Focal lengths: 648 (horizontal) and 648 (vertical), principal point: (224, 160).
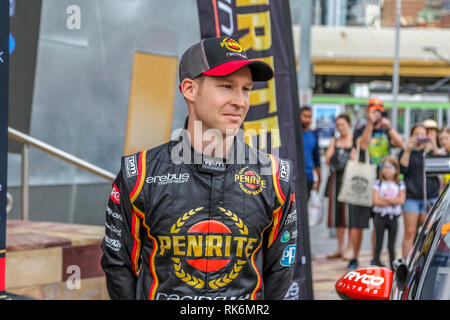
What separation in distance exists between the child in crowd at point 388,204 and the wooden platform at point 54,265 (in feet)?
13.4

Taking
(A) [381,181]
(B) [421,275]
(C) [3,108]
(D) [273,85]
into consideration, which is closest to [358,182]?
(A) [381,181]

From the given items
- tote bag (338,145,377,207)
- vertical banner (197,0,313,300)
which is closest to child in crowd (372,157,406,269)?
tote bag (338,145,377,207)

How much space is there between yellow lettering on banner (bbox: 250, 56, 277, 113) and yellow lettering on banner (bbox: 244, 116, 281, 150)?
0.28ft

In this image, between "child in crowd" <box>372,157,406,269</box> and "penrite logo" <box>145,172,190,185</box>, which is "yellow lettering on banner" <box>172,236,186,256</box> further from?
"child in crowd" <box>372,157,406,269</box>

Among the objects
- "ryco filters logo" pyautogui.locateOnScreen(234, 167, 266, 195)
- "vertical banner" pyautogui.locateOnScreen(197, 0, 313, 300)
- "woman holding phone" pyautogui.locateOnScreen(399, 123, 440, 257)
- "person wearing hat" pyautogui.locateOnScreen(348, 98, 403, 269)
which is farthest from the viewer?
"person wearing hat" pyautogui.locateOnScreen(348, 98, 403, 269)

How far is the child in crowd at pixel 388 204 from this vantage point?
7.89m

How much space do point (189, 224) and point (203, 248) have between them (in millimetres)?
101

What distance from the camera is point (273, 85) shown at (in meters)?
4.56

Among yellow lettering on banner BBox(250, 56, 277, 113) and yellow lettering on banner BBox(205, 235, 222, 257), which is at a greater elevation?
yellow lettering on banner BBox(250, 56, 277, 113)

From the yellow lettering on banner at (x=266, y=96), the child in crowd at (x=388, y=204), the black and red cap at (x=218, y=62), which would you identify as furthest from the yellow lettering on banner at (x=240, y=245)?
the child in crowd at (x=388, y=204)

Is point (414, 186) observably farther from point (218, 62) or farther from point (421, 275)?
point (218, 62)

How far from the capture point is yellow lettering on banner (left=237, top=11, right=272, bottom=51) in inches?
170

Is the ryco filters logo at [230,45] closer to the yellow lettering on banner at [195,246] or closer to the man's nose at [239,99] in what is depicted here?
the man's nose at [239,99]

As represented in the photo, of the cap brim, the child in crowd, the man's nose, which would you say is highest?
the cap brim
